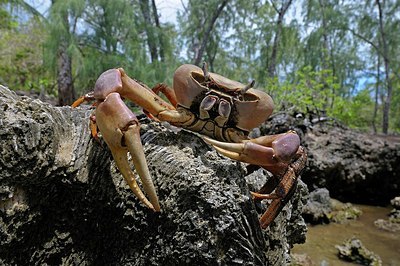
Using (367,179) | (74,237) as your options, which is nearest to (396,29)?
(367,179)

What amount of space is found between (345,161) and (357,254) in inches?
114

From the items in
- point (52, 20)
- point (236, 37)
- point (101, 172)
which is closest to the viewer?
point (101, 172)

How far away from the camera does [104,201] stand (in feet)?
5.46

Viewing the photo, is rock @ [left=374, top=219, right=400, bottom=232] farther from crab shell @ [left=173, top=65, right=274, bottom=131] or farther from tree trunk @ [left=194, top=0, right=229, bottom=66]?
tree trunk @ [left=194, top=0, right=229, bottom=66]

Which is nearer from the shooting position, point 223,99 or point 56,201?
point 56,201

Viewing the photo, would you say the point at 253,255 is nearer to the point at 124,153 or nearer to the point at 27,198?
the point at 124,153

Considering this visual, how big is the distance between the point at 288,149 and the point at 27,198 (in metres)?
1.21

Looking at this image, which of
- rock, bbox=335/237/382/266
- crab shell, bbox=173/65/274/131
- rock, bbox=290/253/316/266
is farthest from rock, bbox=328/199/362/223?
crab shell, bbox=173/65/274/131

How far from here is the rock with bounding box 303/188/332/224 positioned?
6.11 metres

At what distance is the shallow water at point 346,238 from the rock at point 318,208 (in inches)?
5.5

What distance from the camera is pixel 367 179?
750 cm

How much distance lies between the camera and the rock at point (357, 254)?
4.51 meters

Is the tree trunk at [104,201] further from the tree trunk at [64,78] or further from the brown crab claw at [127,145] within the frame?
the tree trunk at [64,78]

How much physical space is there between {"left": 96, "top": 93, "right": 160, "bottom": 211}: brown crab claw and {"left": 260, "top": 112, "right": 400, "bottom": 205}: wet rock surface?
18.2ft
